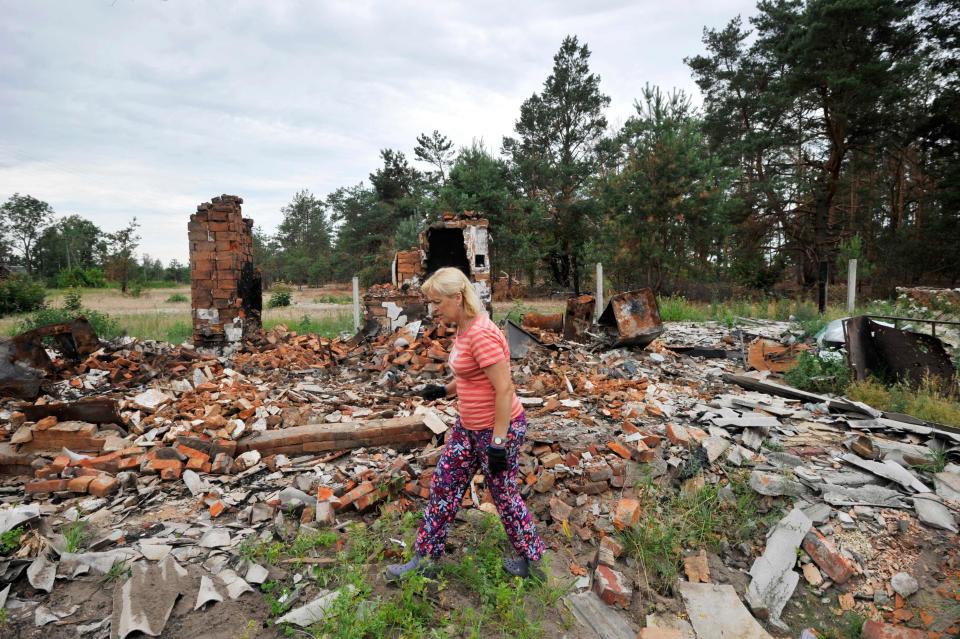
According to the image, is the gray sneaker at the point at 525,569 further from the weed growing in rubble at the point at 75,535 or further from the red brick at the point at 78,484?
the red brick at the point at 78,484

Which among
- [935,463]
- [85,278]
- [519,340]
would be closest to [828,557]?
[935,463]

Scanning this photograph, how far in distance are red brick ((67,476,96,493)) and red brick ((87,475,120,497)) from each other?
0.10ft

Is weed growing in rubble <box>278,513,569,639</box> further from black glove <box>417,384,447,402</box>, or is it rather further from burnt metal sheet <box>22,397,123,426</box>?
burnt metal sheet <box>22,397,123,426</box>

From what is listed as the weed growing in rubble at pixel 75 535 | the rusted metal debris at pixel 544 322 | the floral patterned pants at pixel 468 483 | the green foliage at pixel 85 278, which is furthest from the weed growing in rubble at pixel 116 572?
the green foliage at pixel 85 278

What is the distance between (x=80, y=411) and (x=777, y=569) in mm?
5850

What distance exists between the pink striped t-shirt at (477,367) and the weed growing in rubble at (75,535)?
8.38 ft

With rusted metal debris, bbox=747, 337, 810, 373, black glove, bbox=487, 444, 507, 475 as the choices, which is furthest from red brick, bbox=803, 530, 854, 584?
rusted metal debris, bbox=747, 337, 810, 373

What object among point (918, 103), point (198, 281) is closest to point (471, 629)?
point (198, 281)

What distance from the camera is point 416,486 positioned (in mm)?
3561

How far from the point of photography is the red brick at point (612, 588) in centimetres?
261

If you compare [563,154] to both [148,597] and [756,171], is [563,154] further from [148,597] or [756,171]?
[148,597]

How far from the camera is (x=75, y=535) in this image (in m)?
2.93

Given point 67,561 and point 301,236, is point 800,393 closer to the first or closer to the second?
point 67,561

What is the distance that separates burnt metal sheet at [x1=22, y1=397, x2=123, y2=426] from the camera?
4441mm
